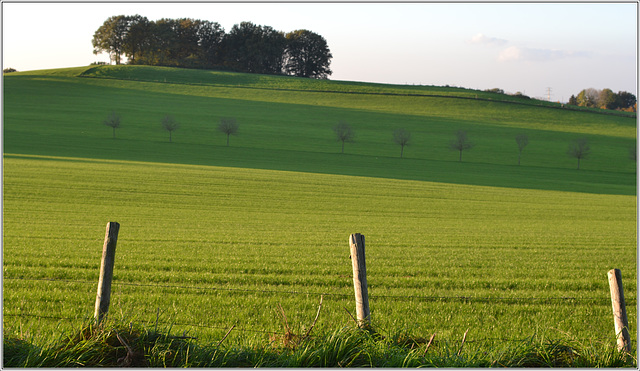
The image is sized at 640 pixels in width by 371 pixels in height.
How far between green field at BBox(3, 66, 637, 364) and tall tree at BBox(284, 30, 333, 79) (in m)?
65.2

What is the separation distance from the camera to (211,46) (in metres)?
143

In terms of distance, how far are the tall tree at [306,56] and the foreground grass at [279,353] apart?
5691 inches

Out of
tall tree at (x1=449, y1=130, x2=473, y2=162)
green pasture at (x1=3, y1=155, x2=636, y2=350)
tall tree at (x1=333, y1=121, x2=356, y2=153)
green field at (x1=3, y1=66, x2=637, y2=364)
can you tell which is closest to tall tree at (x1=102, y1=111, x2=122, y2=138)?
green field at (x1=3, y1=66, x2=637, y2=364)

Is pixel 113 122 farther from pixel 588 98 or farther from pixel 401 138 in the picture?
pixel 588 98

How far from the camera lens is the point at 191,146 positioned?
62.8 m

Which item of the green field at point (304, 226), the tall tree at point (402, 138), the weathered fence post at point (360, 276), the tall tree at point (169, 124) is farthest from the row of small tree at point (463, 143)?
the weathered fence post at point (360, 276)

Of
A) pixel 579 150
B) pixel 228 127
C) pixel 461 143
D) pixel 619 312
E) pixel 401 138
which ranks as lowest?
pixel 619 312

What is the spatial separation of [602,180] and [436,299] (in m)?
55.9

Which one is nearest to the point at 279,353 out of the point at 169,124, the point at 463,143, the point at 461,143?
the point at 461,143

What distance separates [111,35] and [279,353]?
470 feet

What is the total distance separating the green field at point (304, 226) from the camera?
8.12 metres

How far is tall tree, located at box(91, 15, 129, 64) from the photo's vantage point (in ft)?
426

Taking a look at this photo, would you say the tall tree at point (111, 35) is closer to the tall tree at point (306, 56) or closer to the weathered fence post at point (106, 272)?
the tall tree at point (306, 56)

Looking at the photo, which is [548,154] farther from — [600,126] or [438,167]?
[600,126]
